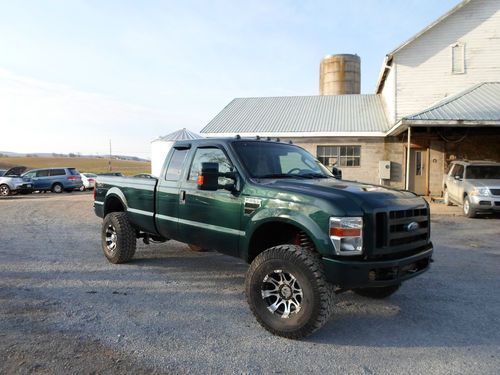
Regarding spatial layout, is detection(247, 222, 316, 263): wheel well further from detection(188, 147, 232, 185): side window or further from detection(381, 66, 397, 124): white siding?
detection(381, 66, 397, 124): white siding

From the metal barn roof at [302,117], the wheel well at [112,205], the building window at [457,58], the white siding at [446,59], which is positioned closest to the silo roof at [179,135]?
Answer: the metal barn roof at [302,117]

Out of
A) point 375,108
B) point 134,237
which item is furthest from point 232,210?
point 375,108

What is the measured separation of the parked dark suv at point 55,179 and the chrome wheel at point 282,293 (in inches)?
955

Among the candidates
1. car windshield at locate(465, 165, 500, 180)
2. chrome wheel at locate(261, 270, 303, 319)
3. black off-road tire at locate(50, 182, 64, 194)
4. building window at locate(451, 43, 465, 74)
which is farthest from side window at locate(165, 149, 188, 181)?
black off-road tire at locate(50, 182, 64, 194)

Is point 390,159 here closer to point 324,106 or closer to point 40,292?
point 324,106

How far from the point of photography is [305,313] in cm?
374

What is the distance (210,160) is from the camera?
5.13 metres

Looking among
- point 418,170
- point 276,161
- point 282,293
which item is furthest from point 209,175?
point 418,170

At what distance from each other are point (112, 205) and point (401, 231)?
4.79 meters

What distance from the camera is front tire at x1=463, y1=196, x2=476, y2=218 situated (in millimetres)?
12289

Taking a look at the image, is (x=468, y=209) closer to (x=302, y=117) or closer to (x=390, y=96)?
(x=390, y=96)

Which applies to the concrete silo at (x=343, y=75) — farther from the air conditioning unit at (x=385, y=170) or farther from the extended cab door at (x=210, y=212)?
the extended cab door at (x=210, y=212)

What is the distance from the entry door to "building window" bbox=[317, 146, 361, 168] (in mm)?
2389

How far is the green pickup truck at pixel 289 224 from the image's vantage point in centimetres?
368
